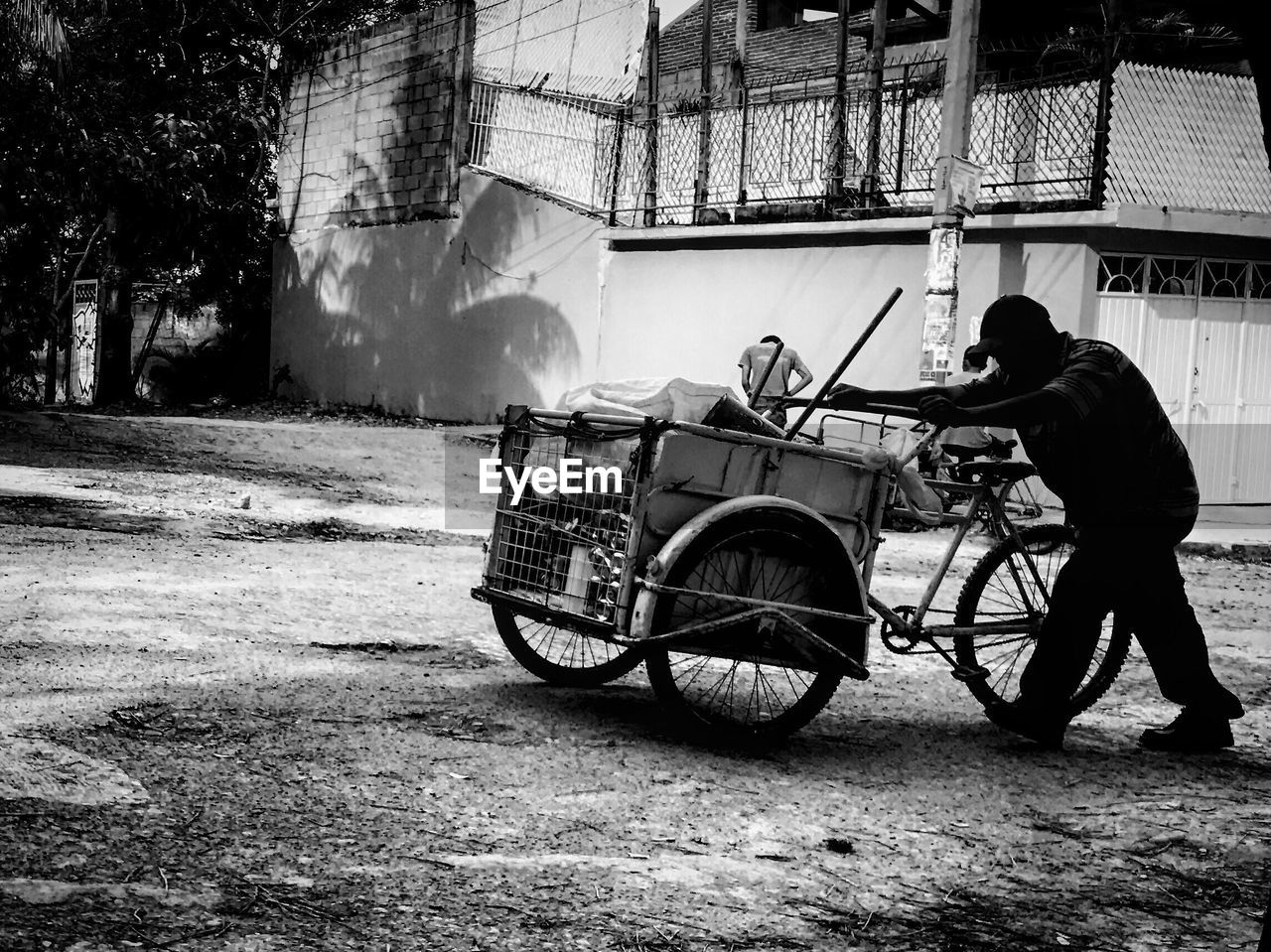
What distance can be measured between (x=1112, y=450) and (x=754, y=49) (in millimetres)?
22727

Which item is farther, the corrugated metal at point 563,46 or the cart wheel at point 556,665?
the corrugated metal at point 563,46

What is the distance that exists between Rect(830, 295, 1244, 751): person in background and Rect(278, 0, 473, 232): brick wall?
1520cm

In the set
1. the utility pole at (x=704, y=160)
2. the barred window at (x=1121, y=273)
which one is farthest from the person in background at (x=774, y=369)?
the utility pole at (x=704, y=160)

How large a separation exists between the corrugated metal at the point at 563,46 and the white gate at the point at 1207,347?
Answer: 29.6 ft

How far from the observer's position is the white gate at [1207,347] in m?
13.5

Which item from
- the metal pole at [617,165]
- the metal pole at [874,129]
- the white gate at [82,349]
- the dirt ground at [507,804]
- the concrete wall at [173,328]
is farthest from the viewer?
the concrete wall at [173,328]

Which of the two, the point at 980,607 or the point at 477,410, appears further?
the point at 477,410

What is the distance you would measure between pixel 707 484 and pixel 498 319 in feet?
47.5

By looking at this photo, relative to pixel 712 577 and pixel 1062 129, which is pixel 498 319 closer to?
pixel 1062 129

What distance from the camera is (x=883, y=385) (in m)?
14.6

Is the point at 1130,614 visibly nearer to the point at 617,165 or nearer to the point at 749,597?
the point at 749,597

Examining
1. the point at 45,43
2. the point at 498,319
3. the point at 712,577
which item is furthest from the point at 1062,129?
the point at 712,577

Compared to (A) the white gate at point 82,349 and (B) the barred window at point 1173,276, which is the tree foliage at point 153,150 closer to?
(A) the white gate at point 82,349

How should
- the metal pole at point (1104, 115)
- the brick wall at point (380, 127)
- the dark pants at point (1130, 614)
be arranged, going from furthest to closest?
the brick wall at point (380, 127)
the metal pole at point (1104, 115)
the dark pants at point (1130, 614)
